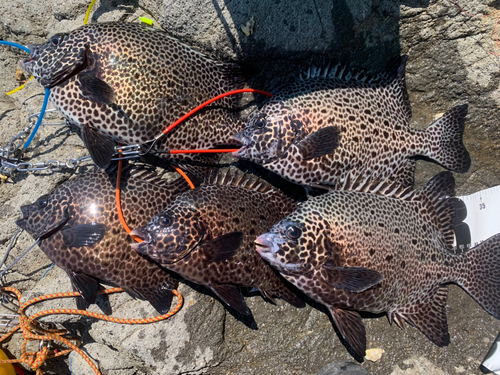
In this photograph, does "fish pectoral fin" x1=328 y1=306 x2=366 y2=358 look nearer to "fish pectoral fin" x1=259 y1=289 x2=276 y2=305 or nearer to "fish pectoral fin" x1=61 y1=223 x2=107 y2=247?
"fish pectoral fin" x1=259 y1=289 x2=276 y2=305

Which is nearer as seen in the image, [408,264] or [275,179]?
[408,264]

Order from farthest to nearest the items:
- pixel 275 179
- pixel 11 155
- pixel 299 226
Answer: pixel 275 179
pixel 11 155
pixel 299 226

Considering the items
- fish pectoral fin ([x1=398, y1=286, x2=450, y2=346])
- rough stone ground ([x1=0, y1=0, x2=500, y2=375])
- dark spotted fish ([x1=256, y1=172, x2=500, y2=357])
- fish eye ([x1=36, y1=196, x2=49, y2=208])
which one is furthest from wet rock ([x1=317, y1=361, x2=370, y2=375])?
fish eye ([x1=36, y1=196, x2=49, y2=208])

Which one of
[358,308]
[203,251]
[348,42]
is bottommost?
[358,308]

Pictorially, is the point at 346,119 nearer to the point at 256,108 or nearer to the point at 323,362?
the point at 256,108

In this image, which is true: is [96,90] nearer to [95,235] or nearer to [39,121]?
[39,121]

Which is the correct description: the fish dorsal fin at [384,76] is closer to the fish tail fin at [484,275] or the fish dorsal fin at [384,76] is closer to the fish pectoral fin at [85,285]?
the fish tail fin at [484,275]

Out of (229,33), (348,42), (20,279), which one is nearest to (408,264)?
(348,42)
